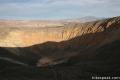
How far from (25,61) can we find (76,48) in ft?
15.5

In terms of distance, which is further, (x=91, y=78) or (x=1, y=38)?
(x=1, y=38)

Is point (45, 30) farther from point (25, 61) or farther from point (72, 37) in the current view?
point (25, 61)

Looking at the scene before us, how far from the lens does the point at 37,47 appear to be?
29.3 metres

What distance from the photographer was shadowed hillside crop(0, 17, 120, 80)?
16.8 meters

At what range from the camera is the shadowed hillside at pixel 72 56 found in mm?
16766

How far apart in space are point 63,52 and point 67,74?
1073cm

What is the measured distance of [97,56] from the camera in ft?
68.6

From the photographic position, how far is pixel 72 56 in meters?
23.6

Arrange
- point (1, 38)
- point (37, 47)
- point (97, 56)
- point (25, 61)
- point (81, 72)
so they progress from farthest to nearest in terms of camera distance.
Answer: point (1, 38), point (37, 47), point (25, 61), point (97, 56), point (81, 72)

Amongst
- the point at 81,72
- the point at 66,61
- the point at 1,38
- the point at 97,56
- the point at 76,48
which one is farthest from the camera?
the point at 1,38

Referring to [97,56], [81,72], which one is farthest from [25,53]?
[81,72]

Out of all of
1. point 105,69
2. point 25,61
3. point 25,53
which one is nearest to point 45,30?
point 25,53

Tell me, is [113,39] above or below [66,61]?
above

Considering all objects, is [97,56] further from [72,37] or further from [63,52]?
[72,37]
